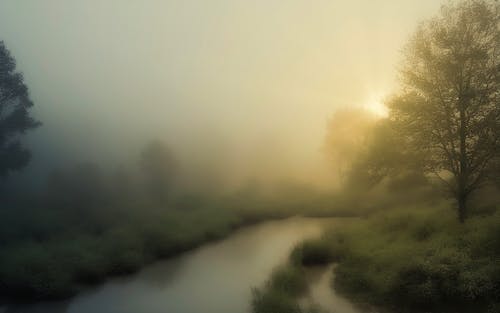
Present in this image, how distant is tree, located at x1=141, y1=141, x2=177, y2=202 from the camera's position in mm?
54875

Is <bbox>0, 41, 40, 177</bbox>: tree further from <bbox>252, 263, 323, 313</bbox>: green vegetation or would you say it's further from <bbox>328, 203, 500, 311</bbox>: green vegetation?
<bbox>328, 203, 500, 311</bbox>: green vegetation

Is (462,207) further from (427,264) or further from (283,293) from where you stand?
(283,293)

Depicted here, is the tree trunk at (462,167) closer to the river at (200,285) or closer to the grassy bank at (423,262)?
the grassy bank at (423,262)

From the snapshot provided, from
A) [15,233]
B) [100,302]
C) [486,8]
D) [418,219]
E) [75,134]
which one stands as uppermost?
[75,134]

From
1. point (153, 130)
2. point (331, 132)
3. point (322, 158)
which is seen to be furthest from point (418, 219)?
point (153, 130)

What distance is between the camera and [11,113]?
137 ft

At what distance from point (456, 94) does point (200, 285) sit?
19.2 metres

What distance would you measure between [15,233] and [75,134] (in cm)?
3652

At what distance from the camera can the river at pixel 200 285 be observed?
21.8 m

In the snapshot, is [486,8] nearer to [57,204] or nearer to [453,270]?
[453,270]

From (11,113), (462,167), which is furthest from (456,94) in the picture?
(11,113)

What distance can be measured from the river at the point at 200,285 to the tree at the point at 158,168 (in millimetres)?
21145

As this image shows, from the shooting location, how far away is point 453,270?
18203 millimetres

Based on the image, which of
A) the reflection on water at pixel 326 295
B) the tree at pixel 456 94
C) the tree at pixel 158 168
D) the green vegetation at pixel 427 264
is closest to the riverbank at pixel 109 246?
the tree at pixel 158 168
